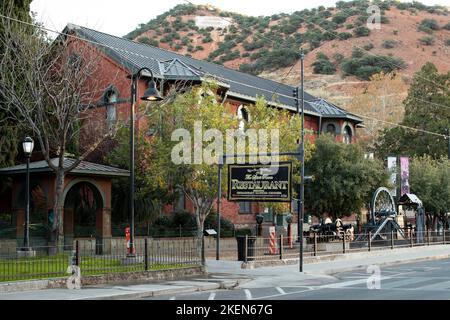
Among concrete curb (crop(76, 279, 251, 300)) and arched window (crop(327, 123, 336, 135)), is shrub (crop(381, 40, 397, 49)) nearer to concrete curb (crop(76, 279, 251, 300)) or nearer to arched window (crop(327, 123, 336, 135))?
arched window (crop(327, 123, 336, 135))

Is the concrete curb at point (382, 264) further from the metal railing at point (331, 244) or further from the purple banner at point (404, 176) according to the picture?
the purple banner at point (404, 176)

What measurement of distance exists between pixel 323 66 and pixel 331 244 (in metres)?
96.0

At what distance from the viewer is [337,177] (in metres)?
38.8

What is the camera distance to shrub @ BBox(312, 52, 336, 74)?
124 m

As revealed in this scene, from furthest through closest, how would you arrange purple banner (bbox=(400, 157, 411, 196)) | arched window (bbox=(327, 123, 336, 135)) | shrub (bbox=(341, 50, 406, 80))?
1. shrub (bbox=(341, 50, 406, 80))
2. arched window (bbox=(327, 123, 336, 135))
3. purple banner (bbox=(400, 157, 411, 196))

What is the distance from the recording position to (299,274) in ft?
73.7

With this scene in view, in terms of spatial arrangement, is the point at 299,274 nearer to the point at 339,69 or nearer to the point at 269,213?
the point at 269,213

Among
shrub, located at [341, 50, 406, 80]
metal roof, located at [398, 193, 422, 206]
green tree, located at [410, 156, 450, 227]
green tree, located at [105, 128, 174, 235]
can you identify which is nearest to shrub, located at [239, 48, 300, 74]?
shrub, located at [341, 50, 406, 80]

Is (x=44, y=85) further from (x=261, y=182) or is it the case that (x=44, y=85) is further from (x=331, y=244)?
(x=331, y=244)

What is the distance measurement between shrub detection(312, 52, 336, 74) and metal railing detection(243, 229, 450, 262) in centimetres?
8176

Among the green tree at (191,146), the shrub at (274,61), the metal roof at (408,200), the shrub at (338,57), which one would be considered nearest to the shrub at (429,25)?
the shrub at (338,57)

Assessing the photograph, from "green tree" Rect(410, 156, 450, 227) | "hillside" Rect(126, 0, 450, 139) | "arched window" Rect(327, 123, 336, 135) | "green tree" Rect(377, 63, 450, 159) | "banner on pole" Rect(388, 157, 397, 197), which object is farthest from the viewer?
"hillside" Rect(126, 0, 450, 139)

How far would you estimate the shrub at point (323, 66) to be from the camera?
405 feet

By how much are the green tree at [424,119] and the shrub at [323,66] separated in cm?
5948
